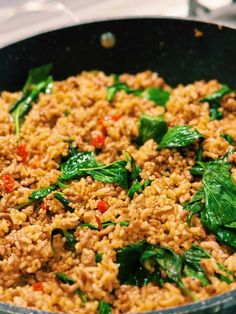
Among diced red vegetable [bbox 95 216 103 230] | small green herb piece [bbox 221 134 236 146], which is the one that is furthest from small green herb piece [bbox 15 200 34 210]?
small green herb piece [bbox 221 134 236 146]

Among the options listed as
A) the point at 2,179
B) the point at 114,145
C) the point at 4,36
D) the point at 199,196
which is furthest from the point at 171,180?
the point at 4,36

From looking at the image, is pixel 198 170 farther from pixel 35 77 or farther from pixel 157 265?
pixel 35 77

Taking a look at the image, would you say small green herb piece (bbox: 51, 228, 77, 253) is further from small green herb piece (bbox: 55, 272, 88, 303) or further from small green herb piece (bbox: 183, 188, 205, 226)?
small green herb piece (bbox: 183, 188, 205, 226)

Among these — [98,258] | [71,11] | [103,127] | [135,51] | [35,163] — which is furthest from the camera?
[71,11]

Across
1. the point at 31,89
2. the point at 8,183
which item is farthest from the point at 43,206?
the point at 31,89

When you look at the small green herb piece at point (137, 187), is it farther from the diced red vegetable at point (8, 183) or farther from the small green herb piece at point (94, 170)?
the diced red vegetable at point (8, 183)

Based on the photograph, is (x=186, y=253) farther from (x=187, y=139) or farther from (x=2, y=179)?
(x=2, y=179)
